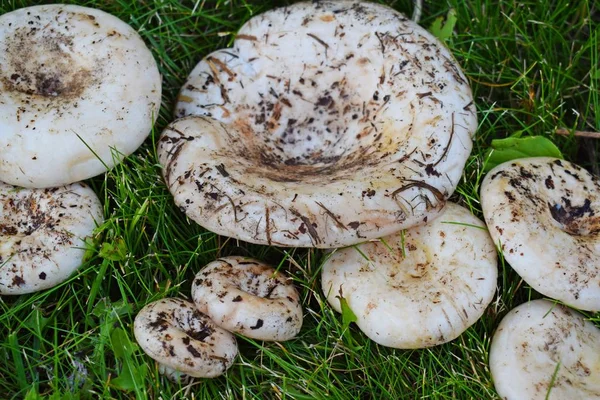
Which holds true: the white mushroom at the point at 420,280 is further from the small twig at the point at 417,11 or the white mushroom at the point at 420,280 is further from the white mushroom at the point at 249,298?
the small twig at the point at 417,11

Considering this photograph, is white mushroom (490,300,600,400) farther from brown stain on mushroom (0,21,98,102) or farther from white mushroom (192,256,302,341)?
brown stain on mushroom (0,21,98,102)

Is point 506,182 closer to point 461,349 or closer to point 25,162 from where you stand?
point 461,349

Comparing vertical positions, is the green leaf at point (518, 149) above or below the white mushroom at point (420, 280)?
above

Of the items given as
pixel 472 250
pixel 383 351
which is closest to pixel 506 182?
pixel 472 250

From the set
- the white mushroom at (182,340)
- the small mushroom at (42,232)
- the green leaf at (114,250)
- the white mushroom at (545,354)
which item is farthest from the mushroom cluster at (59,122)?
the white mushroom at (545,354)

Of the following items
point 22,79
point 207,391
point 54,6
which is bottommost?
point 207,391

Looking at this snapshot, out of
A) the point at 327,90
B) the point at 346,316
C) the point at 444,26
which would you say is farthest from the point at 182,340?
the point at 444,26
